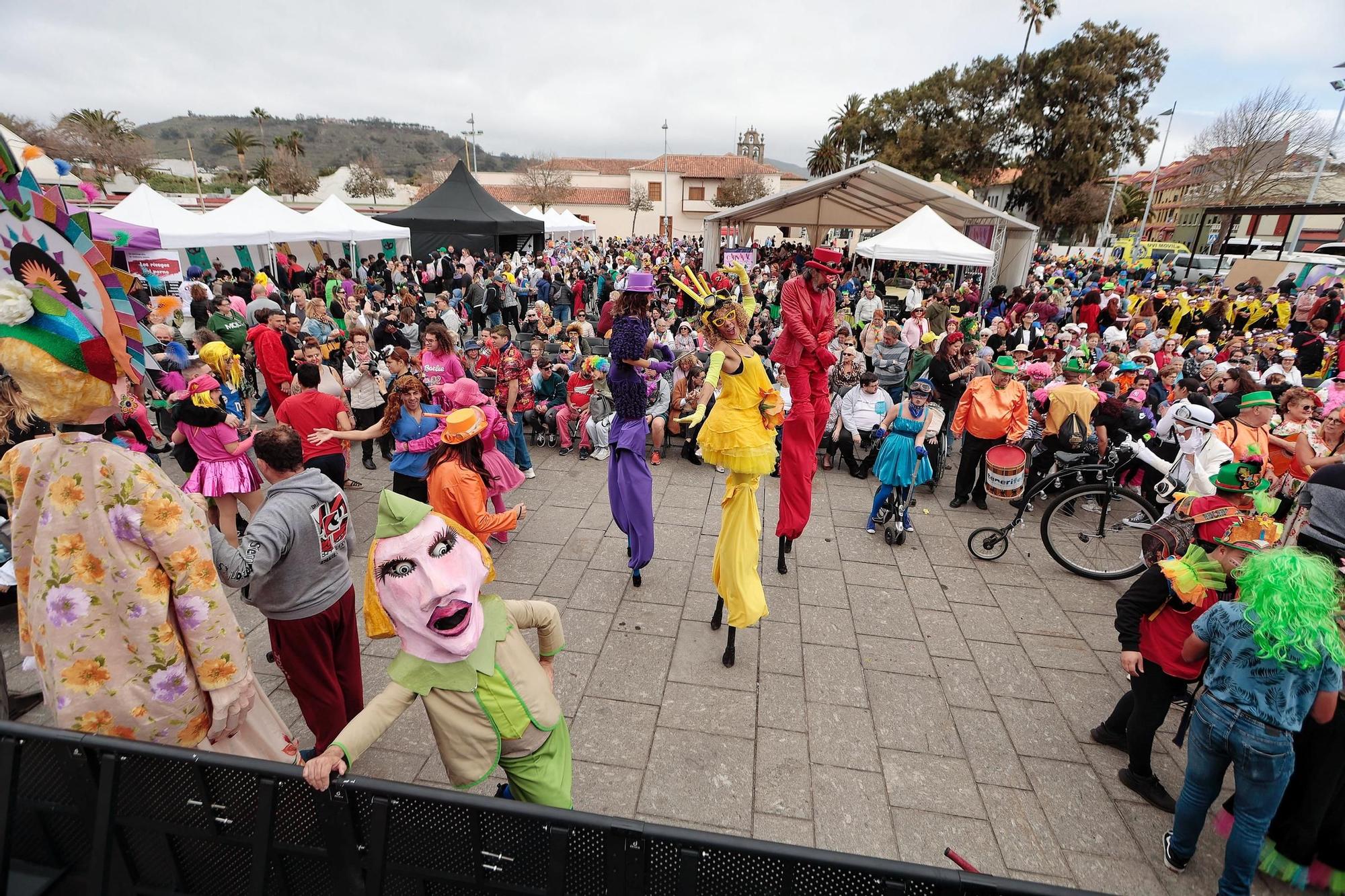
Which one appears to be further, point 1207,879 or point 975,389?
point 975,389

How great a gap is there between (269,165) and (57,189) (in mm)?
55642

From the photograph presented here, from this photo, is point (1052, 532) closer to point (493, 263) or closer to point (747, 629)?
point (747, 629)

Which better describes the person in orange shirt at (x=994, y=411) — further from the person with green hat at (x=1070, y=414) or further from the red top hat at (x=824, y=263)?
the red top hat at (x=824, y=263)

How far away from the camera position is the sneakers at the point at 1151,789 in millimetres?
3146

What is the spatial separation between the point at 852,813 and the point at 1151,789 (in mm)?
1619

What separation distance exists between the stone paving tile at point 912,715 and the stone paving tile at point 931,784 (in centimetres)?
7

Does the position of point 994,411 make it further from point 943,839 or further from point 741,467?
point 943,839

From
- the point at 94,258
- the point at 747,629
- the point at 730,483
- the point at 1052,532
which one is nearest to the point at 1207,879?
the point at 747,629

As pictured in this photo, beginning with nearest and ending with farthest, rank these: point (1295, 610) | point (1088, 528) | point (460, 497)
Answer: point (1295, 610)
point (460, 497)
point (1088, 528)

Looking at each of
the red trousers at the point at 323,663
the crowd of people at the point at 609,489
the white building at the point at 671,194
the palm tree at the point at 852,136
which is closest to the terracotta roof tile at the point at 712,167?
the white building at the point at 671,194

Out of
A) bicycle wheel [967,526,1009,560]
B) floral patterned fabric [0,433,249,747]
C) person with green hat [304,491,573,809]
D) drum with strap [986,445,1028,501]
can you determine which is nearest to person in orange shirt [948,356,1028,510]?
drum with strap [986,445,1028,501]

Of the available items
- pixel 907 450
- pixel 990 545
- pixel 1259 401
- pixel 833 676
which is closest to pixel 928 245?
pixel 1259 401

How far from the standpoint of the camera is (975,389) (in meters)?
6.29

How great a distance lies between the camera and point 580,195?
60562 mm
